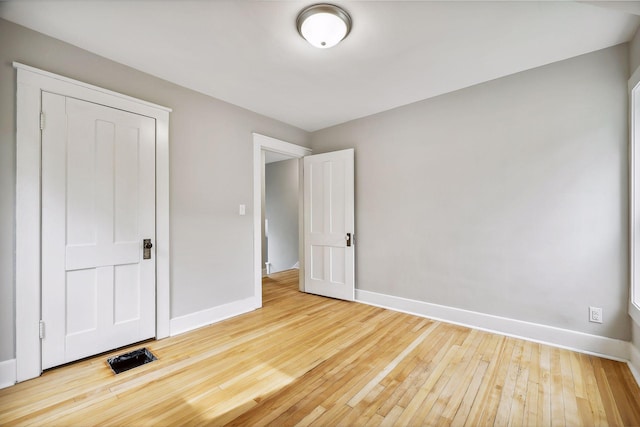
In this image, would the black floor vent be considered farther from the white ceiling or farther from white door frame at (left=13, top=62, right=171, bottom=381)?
the white ceiling

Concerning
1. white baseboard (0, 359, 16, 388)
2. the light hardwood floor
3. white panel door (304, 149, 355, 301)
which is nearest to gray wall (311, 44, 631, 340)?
white panel door (304, 149, 355, 301)

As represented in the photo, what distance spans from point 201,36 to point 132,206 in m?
1.58

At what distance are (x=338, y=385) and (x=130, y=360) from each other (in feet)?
5.76

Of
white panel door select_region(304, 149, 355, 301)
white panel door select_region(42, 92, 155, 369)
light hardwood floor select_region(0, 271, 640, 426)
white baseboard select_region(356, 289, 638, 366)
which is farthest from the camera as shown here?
white panel door select_region(304, 149, 355, 301)

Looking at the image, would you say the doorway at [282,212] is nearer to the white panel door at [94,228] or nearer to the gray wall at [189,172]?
the gray wall at [189,172]

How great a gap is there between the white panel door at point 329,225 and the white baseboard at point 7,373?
120 inches

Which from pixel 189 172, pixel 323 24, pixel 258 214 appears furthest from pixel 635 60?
pixel 189 172

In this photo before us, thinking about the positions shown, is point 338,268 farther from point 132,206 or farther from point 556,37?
point 556,37

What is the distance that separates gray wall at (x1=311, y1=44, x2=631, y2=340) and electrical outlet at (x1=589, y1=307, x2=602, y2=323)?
5 centimetres

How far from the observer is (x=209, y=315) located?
3.03 metres

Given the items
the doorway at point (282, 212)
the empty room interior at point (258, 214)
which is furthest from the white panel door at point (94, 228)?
the doorway at point (282, 212)

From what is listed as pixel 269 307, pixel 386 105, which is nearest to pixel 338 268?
pixel 269 307

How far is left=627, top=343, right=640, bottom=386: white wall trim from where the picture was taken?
6.47 feet

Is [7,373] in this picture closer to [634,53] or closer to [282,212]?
[282,212]
